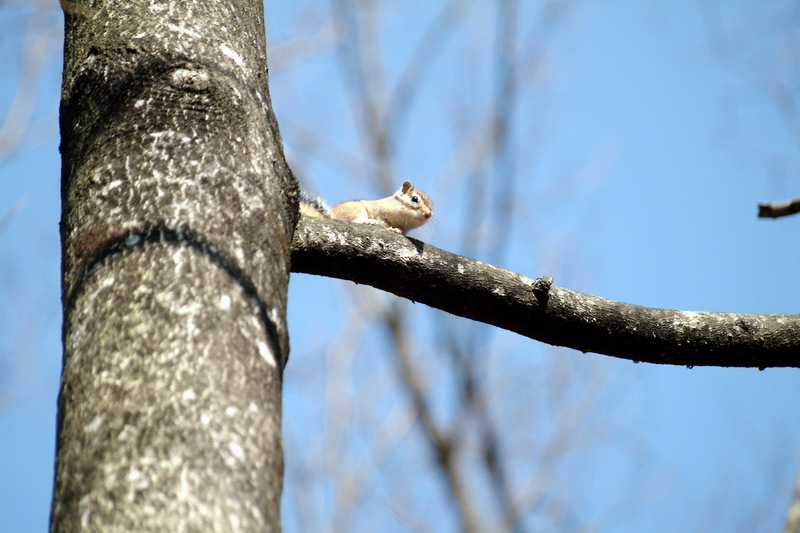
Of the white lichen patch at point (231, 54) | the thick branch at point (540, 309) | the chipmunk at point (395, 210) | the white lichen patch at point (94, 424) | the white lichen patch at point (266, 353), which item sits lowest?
the white lichen patch at point (94, 424)

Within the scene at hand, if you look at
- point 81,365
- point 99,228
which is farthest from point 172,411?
point 99,228

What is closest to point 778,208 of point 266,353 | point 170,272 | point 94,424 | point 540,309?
point 540,309

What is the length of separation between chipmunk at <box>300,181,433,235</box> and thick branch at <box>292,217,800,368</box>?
2.13 metres

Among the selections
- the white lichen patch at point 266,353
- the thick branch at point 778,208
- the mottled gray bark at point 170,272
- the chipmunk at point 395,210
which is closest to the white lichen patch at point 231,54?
the mottled gray bark at point 170,272

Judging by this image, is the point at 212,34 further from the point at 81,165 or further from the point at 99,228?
the point at 99,228

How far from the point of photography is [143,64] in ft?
5.89

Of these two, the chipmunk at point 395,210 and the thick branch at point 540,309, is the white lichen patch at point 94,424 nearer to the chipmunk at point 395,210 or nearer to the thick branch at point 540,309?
the thick branch at point 540,309

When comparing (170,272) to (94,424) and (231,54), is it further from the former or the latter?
(231,54)

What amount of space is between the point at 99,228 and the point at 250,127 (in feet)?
1.40

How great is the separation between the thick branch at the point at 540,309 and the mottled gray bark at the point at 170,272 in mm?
364

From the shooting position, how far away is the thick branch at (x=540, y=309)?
7.04ft

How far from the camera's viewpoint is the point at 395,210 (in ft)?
15.6

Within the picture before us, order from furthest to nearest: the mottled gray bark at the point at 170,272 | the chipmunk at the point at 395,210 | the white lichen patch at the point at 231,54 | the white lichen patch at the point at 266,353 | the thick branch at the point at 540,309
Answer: the chipmunk at the point at 395,210
the thick branch at the point at 540,309
the white lichen patch at the point at 231,54
the white lichen patch at the point at 266,353
the mottled gray bark at the point at 170,272

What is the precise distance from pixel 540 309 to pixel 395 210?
2639 millimetres
